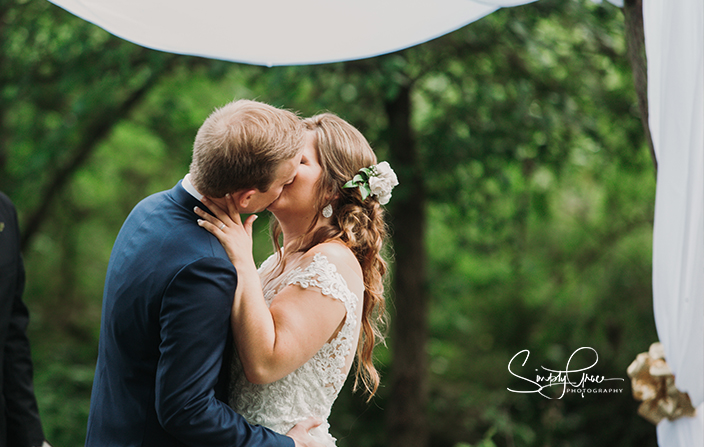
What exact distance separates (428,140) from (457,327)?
2928 millimetres

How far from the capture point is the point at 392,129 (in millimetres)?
4879

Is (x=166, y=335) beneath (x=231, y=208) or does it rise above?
beneath

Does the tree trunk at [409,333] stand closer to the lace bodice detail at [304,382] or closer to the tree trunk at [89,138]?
the tree trunk at [89,138]

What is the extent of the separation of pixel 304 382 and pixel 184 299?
0.64 metres

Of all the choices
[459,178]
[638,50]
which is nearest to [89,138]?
[459,178]

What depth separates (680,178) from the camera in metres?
1.93

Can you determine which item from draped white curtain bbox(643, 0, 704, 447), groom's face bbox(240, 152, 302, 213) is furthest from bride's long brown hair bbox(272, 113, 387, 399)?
draped white curtain bbox(643, 0, 704, 447)

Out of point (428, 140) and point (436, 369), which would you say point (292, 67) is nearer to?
point (428, 140)

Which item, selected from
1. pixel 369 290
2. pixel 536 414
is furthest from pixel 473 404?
pixel 369 290

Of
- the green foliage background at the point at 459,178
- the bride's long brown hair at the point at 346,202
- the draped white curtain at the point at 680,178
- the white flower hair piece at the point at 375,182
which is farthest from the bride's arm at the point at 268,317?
the green foliage background at the point at 459,178

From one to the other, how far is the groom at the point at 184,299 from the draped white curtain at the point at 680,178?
1.21 meters

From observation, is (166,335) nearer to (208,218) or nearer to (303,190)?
(208,218)

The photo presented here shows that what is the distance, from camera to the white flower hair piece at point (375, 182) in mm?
2070

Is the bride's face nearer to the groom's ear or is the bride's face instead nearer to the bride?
the bride
